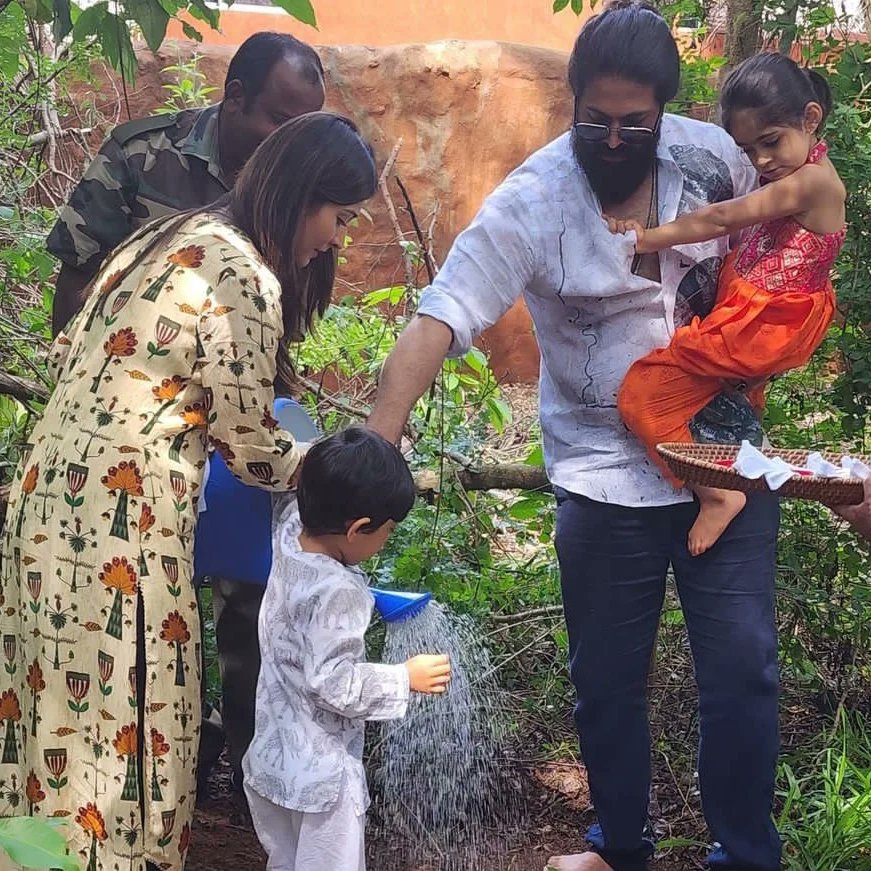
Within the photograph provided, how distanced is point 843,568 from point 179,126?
2.29 m

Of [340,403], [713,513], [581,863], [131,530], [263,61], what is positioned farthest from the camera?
[340,403]

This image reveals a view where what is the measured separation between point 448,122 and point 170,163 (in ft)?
23.3

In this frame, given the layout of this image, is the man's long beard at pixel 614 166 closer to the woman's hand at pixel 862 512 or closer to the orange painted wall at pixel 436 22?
the woman's hand at pixel 862 512

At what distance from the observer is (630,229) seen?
8.21 feet

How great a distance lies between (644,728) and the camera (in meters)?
2.75

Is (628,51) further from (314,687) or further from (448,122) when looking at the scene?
(448,122)

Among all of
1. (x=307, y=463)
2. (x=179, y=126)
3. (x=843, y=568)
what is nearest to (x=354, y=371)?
(x=179, y=126)

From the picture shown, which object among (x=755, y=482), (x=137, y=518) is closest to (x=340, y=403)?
(x=137, y=518)

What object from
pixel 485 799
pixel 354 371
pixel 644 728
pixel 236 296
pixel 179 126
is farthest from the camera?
pixel 354 371

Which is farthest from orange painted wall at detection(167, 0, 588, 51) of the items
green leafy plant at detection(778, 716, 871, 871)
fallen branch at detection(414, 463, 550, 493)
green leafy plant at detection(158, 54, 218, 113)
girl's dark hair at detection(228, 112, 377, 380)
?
girl's dark hair at detection(228, 112, 377, 380)

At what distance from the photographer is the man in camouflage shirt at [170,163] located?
9.65 feet

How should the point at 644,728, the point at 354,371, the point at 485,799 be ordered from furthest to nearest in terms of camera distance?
1. the point at 354,371
2. the point at 485,799
3. the point at 644,728

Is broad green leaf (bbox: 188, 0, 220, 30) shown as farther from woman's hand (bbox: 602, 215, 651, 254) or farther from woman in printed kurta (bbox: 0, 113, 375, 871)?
woman's hand (bbox: 602, 215, 651, 254)

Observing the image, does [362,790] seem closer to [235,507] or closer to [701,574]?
[235,507]
